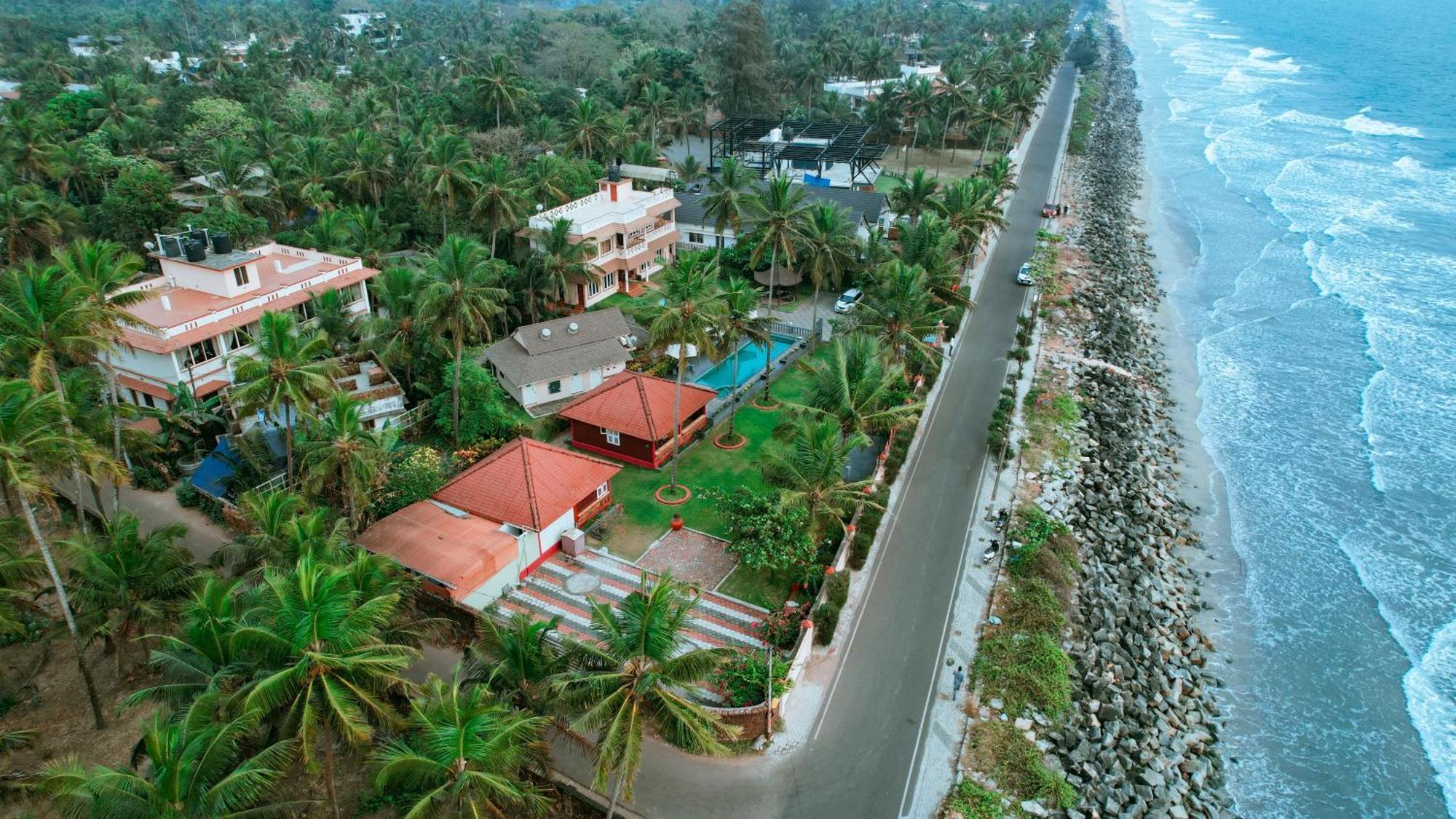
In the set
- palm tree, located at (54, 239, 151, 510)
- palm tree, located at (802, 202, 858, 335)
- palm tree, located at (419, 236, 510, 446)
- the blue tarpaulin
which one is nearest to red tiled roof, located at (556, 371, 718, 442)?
palm tree, located at (419, 236, 510, 446)

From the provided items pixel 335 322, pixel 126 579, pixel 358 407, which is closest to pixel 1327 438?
pixel 358 407

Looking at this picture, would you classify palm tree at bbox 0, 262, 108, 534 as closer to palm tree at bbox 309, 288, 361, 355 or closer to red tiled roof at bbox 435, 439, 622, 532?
red tiled roof at bbox 435, 439, 622, 532

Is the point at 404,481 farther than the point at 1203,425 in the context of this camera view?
No

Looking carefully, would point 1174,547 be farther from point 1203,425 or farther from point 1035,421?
point 1203,425

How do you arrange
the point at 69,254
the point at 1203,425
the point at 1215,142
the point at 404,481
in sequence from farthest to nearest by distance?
1. the point at 1215,142
2. the point at 1203,425
3. the point at 404,481
4. the point at 69,254

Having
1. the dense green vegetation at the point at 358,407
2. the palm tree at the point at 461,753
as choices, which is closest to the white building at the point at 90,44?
the dense green vegetation at the point at 358,407

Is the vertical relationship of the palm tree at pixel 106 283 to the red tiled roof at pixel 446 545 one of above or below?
above

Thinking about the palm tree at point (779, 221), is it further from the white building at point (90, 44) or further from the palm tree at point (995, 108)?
the white building at point (90, 44)

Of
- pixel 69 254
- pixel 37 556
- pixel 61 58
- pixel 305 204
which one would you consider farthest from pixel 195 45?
pixel 37 556
